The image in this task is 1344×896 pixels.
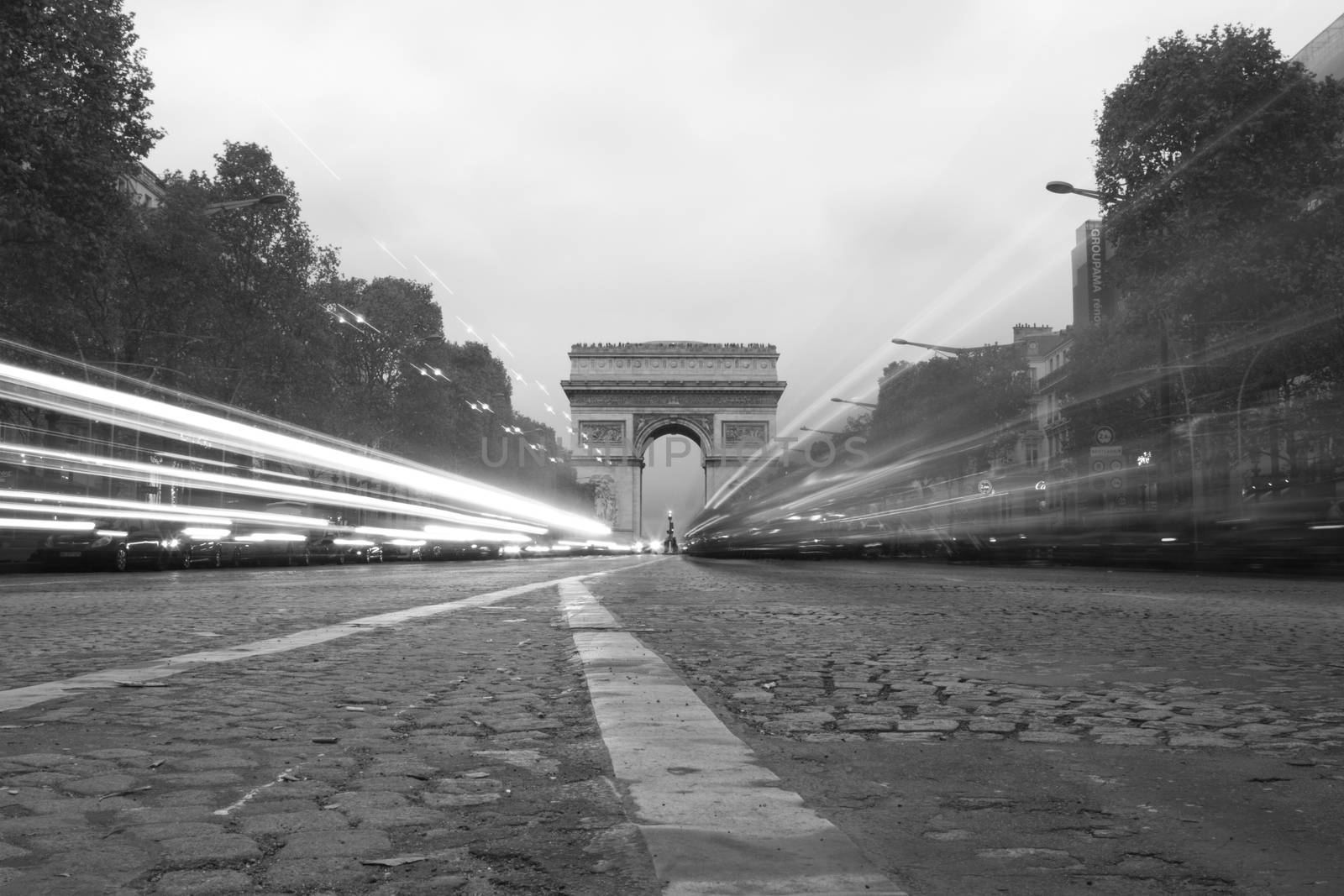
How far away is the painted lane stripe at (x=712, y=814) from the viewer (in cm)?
217

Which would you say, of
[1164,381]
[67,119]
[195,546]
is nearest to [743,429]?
[1164,381]

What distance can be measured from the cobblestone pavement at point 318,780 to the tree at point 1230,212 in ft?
94.2

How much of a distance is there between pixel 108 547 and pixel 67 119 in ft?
26.9

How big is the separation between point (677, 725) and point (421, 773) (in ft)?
2.88

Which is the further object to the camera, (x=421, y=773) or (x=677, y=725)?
(x=677, y=725)

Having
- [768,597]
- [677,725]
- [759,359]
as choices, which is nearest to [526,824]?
[677,725]

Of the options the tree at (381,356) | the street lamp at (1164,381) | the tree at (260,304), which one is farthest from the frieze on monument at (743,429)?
the street lamp at (1164,381)

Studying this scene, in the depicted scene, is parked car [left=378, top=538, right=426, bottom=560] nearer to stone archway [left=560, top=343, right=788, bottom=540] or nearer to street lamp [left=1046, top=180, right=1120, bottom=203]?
street lamp [left=1046, top=180, right=1120, bottom=203]

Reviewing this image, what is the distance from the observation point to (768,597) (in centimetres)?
1342

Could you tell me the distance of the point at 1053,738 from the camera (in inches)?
161

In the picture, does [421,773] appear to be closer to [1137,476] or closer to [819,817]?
[819,817]

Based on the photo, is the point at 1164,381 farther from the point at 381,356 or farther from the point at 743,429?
the point at 743,429

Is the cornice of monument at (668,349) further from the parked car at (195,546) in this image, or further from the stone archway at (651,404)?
the parked car at (195,546)

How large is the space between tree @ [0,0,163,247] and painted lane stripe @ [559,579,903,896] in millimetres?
23469
